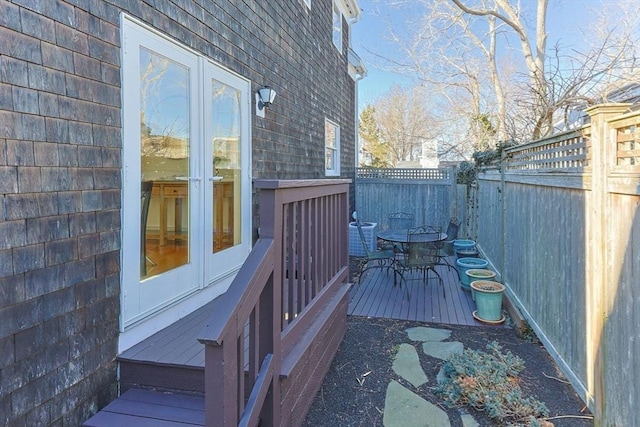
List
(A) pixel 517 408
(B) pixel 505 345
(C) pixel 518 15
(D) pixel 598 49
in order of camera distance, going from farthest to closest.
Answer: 1. (C) pixel 518 15
2. (D) pixel 598 49
3. (B) pixel 505 345
4. (A) pixel 517 408

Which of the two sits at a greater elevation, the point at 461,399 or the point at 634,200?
the point at 634,200

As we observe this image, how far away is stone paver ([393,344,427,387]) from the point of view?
10.6 ft

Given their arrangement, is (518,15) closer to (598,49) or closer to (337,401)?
(598,49)

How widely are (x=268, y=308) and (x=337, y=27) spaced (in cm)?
841

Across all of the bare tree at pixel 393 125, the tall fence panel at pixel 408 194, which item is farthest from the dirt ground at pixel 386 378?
the bare tree at pixel 393 125

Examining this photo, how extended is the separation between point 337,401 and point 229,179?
7.07 ft

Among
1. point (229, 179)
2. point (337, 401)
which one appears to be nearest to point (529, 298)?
point (337, 401)

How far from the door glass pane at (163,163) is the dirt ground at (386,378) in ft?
4.86

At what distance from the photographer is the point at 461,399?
9.34 ft

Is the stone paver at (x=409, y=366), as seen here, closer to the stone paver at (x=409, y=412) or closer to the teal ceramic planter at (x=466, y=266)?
the stone paver at (x=409, y=412)

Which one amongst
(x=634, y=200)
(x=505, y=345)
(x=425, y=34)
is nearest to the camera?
(x=634, y=200)

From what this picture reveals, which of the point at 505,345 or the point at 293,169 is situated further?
the point at 293,169

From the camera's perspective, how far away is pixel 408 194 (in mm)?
10016

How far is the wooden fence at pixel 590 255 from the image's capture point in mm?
2078
